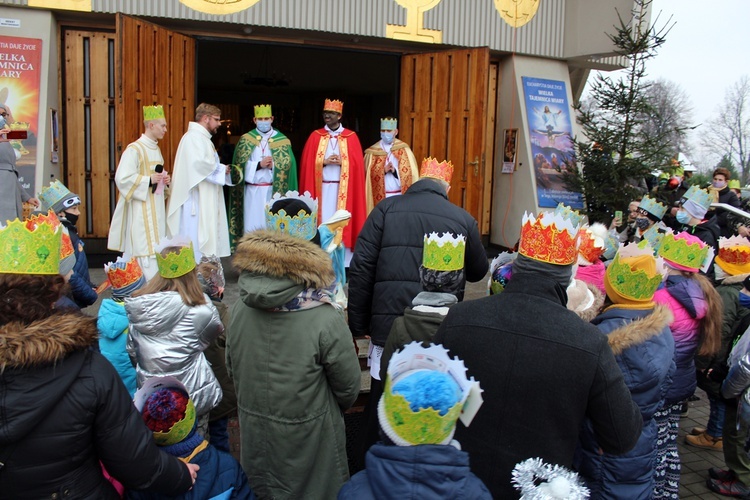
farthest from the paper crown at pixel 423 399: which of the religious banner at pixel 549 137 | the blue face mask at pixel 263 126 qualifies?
the religious banner at pixel 549 137

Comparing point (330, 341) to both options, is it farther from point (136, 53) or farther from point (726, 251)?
point (136, 53)

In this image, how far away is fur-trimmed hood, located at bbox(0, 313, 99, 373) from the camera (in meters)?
1.92

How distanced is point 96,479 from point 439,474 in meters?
1.21

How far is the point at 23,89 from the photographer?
7.54m

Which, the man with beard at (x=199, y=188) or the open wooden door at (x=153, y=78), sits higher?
the open wooden door at (x=153, y=78)

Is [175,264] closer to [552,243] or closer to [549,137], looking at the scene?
[552,243]

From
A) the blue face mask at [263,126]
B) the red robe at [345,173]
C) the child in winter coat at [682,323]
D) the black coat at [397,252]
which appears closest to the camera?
the child in winter coat at [682,323]

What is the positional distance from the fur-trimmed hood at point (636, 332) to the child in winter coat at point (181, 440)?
165cm

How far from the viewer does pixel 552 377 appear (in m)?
2.16

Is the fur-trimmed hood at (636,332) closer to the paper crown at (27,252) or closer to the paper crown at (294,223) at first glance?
the paper crown at (294,223)

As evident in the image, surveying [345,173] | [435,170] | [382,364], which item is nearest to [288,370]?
[382,364]

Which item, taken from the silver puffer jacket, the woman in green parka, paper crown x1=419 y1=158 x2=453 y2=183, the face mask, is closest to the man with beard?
paper crown x1=419 y1=158 x2=453 y2=183

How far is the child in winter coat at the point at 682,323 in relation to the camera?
3742mm

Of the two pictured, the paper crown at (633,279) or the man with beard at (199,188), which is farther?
the man with beard at (199,188)
